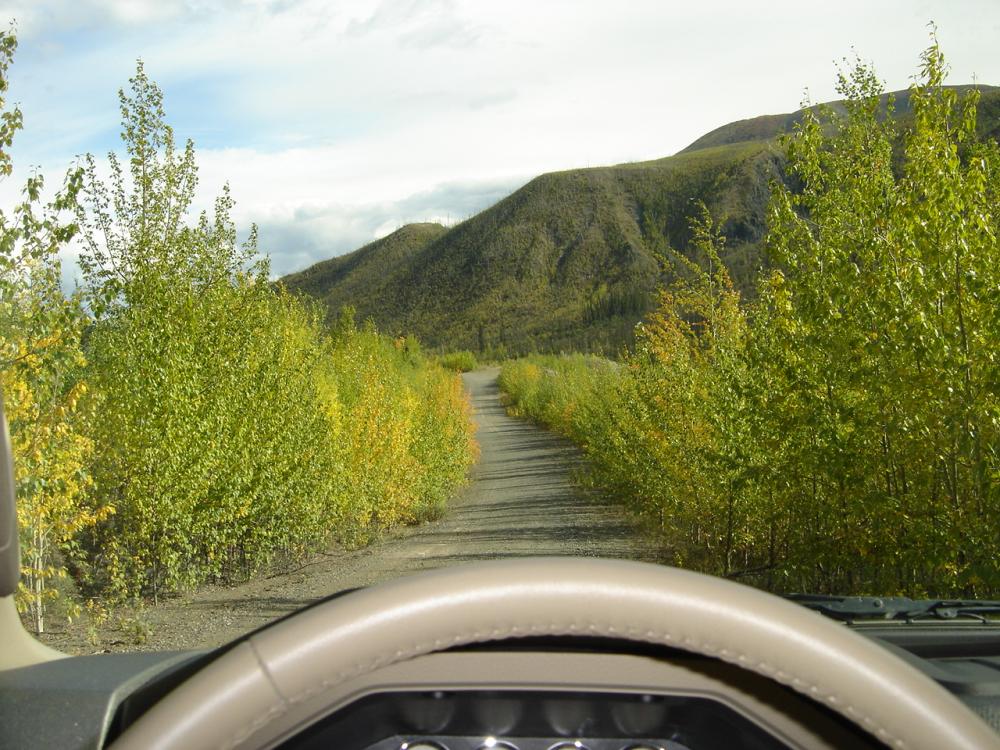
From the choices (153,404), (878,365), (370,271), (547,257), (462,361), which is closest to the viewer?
(878,365)

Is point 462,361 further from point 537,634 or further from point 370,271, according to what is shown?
point 537,634

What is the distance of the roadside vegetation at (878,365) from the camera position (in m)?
6.27

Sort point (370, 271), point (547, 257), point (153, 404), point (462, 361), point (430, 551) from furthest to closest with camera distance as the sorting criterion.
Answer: point (370, 271) < point (547, 257) < point (462, 361) < point (430, 551) < point (153, 404)

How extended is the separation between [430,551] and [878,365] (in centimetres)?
1065

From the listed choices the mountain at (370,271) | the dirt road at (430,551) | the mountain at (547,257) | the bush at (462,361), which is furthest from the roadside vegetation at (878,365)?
the mountain at (370,271)

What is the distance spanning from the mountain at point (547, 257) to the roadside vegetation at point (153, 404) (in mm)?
71094

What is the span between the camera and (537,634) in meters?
1.15

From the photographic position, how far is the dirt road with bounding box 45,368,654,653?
1080cm

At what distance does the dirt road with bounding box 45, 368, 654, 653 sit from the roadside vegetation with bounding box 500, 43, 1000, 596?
215 inches

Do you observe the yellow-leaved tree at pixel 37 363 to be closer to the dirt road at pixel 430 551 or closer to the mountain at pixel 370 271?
the dirt road at pixel 430 551

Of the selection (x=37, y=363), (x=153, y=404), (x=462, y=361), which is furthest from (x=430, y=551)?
(x=462, y=361)

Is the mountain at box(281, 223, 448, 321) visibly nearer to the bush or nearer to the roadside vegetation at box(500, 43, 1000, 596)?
the bush

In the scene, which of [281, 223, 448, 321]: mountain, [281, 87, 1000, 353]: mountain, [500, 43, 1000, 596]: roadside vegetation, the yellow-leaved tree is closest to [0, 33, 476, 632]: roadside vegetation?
the yellow-leaved tree

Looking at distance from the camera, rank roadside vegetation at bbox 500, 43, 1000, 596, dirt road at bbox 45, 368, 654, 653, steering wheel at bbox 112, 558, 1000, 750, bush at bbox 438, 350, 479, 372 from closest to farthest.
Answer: steering wheel at bbox 112, 558, 1000, 750 → roadside vegetation at bbox 500, 43, 1000, 596 → dirt road at bbox 45, 368, 654, 653 → bush at bbox 438, 350, 479, 372
